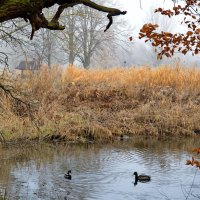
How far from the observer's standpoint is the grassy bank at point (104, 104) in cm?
1277

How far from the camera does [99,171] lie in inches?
341

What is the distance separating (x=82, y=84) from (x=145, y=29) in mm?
13002

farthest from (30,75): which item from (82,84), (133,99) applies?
(133,99)

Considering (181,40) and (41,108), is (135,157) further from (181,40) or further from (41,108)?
(181,40)

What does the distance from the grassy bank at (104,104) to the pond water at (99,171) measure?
3.76ft

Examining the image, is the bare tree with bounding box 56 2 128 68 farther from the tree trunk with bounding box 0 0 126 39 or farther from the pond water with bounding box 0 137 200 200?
the tree trunk with bounding box 0 0 126 39

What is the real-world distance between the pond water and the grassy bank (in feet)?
3.76

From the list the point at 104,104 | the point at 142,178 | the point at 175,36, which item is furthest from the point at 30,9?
the point at 104,104

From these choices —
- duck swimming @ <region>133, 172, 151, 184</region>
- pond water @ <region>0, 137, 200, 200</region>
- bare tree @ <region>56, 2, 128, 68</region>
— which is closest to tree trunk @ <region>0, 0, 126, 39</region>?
pond water @ <region>0, 137, 200, 200</region>

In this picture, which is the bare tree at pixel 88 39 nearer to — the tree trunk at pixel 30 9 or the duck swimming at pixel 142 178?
the duck swimming at pixel 142 178

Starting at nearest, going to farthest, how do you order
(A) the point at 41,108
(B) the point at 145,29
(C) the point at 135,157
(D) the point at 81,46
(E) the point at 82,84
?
(B) the point at 145,29 < (C) the point at 135,157 < (A) the point at 41,108 < (E) the point at 82,84 < (D) the point at 81,46

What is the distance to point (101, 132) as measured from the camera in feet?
43.4

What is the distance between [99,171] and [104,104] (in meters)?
8.09

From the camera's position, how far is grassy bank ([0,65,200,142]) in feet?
41.9
